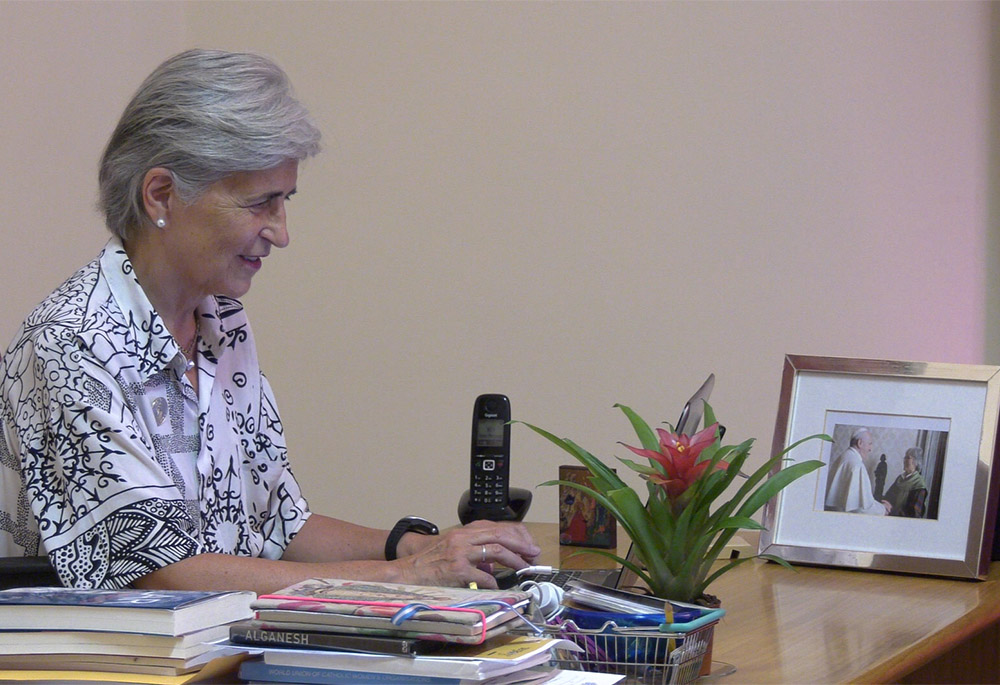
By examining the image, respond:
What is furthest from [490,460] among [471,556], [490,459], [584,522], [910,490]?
[910,490]

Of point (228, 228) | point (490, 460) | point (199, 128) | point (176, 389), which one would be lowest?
point (490, 460)

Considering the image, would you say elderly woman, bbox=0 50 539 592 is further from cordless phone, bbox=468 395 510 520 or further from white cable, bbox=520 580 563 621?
white cable, bbox=520 580 563 621

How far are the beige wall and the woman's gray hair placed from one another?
1465 millimetres

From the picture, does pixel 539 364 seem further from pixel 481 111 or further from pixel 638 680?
pixel 638 680

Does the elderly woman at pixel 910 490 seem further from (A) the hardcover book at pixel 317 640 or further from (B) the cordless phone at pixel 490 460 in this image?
(A) the hardcover book at pixel 317 640

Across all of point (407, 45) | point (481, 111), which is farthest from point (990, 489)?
point (407, 45)

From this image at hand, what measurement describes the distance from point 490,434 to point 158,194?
28.4 inches

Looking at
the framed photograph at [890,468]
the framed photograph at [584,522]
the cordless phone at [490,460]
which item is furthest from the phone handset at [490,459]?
the framed photograph at [890,468]

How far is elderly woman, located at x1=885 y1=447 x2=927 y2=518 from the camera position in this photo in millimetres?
1850

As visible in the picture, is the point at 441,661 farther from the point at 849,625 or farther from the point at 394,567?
the point at 849,625

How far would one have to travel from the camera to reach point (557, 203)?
3.22m

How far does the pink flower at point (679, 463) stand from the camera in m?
1.24

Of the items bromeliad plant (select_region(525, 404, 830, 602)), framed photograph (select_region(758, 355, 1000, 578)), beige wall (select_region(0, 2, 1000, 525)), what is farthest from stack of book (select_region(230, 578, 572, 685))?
beige wall (select_region(0, 2, 1000, 525))

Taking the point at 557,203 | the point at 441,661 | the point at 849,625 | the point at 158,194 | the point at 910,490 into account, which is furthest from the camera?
the point at 557,203
